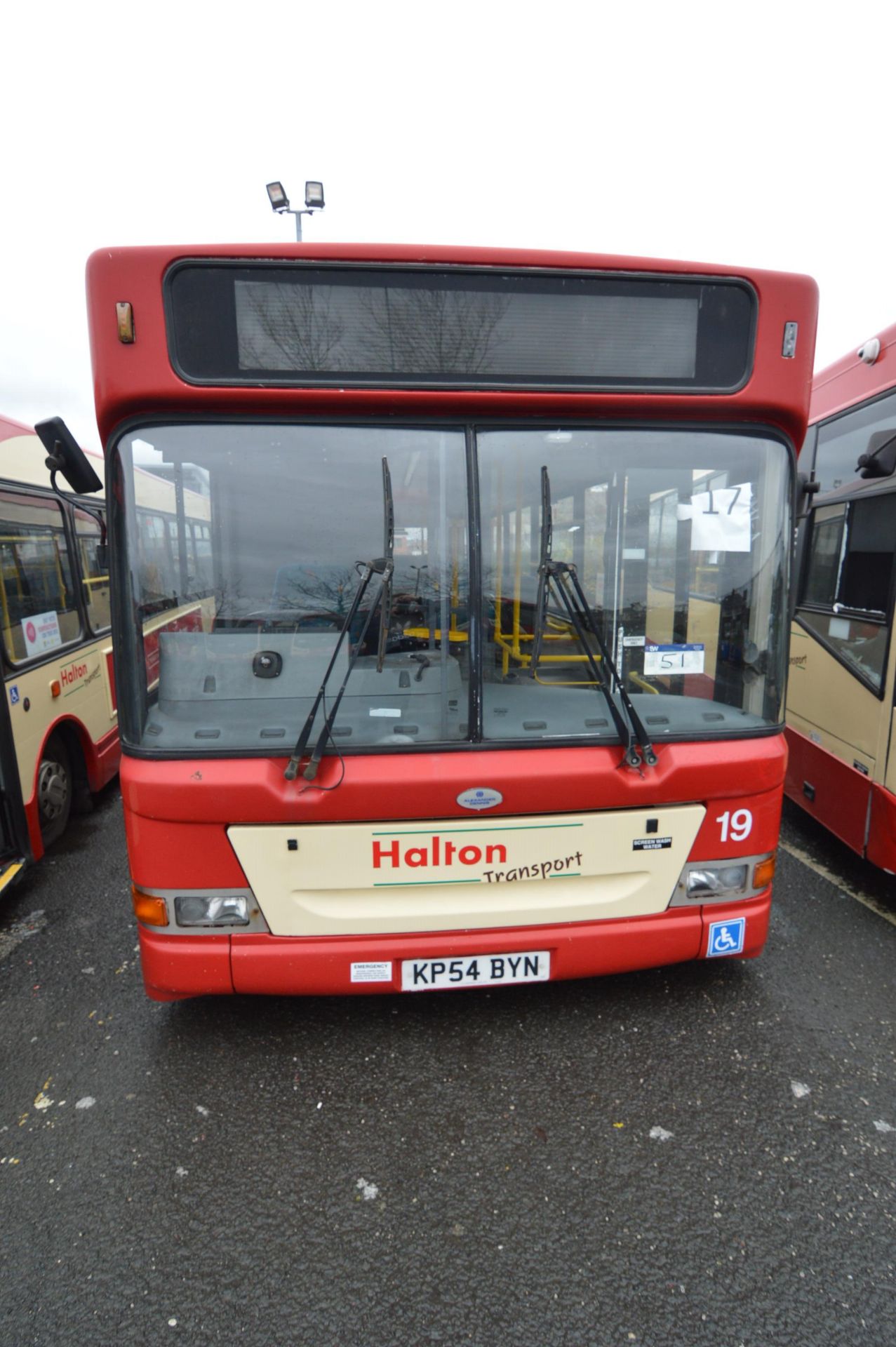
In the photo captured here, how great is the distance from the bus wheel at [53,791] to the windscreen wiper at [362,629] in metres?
3.25

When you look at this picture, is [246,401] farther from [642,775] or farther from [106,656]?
[106,656]

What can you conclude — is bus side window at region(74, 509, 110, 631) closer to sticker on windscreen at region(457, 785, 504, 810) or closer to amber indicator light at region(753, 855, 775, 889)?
sticker on windscreen at region(457, 785, 504, 810)

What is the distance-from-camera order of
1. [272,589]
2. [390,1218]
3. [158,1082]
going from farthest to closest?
1. [158,1082]
2. [272,589]
3. [390,1218]

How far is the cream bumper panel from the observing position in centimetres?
258

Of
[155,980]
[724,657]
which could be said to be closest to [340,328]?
[724,657]

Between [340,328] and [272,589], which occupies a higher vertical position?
[340,328]

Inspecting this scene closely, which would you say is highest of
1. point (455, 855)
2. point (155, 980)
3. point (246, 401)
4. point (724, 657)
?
point (246, 401)

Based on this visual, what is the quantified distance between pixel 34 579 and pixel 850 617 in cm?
547

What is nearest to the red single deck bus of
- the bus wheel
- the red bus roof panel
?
the red bus roof panel

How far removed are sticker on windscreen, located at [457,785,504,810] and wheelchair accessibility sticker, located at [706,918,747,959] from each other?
109 centimetres

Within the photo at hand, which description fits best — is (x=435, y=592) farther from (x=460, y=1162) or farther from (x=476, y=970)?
(x=460, y=1162)

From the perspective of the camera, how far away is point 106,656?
632 cm

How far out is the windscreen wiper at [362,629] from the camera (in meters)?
2.50

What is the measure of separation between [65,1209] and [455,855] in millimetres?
1648
